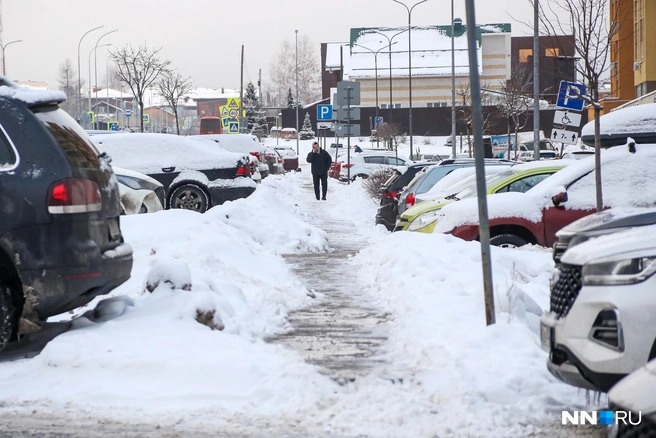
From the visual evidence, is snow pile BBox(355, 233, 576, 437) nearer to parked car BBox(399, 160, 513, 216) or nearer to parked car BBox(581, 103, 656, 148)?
parked car BBox(581, 103, 656, 148)

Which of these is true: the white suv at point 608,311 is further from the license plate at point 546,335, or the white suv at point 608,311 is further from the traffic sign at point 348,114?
the traffic sign at point 348,114

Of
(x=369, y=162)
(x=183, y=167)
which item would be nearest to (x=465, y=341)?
(x=183, y=167)

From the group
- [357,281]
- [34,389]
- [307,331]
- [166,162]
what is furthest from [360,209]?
[34,389]

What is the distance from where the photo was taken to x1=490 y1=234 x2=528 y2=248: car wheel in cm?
1149

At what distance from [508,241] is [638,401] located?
8.34 meters

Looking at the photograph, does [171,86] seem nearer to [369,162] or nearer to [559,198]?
[369,162]

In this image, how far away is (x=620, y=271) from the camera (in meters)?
4.12

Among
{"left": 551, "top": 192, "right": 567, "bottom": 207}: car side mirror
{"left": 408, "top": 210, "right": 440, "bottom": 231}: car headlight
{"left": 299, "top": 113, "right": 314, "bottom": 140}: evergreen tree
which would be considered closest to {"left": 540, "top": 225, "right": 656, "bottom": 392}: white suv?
{"left": 551, "top": 192, "right": 567, "bottom": 207}: car side mirror

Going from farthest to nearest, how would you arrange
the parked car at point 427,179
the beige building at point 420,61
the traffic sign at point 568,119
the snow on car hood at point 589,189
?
the beige building at point 420,61 < the traffic sign at point 568,119 < the parked car at point 427,179 < the snow on car hood at point 589,189

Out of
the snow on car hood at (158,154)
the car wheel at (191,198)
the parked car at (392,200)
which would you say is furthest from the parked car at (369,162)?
the car wheel at (191,198)

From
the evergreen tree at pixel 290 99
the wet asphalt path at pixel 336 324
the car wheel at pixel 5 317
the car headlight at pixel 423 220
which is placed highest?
the evergreen tree at pixel 290 99

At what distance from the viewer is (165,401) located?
5.17 meters

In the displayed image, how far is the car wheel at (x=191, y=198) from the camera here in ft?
60.5

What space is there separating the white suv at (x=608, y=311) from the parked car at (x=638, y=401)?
52 centimetres
